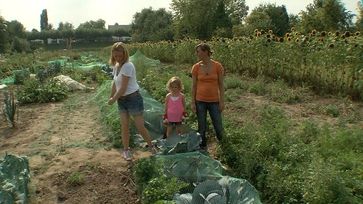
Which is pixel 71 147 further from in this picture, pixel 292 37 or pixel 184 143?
pixel 292 37

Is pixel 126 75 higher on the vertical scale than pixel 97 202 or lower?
higher

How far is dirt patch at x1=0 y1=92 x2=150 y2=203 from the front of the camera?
466cm

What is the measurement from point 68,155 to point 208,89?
2.10 metres

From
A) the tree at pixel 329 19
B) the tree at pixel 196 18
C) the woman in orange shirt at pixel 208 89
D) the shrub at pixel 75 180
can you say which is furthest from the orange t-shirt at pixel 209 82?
the tree at pixel 196 18

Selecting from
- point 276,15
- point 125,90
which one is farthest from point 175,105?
point 276,15

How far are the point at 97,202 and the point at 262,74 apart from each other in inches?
351

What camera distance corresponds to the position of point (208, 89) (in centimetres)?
548

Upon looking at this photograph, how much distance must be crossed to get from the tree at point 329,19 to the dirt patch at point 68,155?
609 inches

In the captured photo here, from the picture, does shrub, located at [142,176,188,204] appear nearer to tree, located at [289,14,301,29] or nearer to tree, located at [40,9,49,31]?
tree, located at [289,14,301,29]

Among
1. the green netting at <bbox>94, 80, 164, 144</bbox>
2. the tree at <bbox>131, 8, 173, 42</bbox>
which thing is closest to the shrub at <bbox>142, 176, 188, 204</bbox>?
the green netting at <bbox>94, 80, 164, 144</bbox>

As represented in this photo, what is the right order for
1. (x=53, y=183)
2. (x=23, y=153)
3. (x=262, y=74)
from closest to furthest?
1. (x=53, y=183)
2. (x=23, y=153)
3. (x=262, y=74)

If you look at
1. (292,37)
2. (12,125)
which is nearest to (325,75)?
(292,37)

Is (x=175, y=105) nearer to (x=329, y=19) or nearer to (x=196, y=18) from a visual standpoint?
(x=329, y=19)

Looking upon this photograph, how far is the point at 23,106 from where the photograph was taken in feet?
33.1
